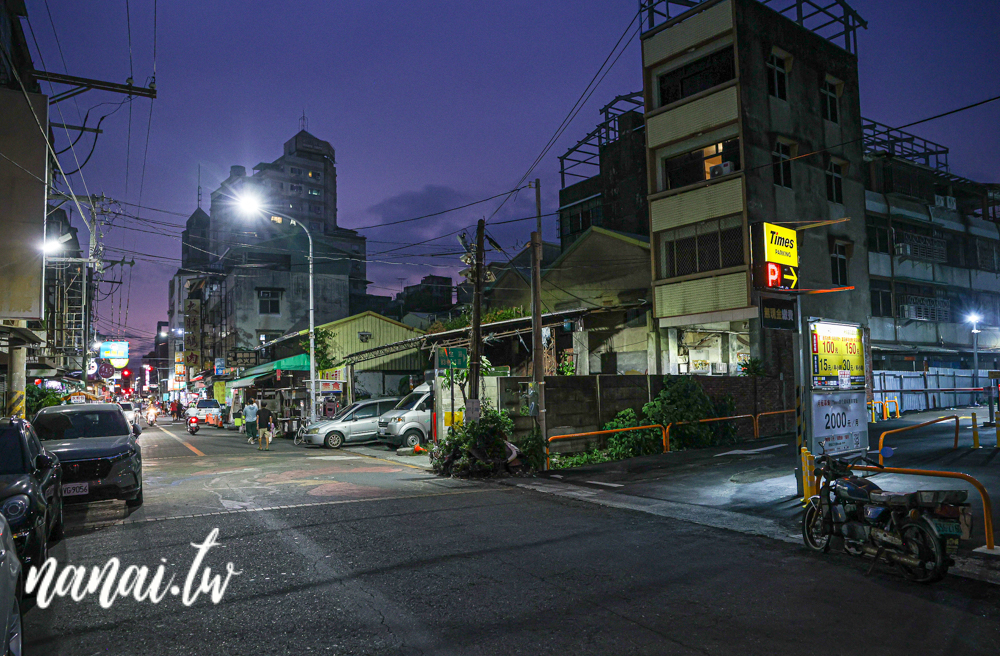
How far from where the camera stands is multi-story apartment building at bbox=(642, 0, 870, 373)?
23031mm

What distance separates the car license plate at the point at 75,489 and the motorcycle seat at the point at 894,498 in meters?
10.5

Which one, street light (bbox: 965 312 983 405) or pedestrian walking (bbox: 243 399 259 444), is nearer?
pedestrian walking (bbox: 243 399 259 444)

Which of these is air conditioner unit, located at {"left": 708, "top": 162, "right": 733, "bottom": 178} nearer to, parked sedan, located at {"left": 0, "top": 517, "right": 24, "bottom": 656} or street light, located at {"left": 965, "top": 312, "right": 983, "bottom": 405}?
street light, located at {"left": 965, "top": 312, "right": 983, "bottom": 405}

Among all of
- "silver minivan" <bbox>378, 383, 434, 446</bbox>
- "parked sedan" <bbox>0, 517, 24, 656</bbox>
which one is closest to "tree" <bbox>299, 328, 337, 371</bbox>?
"silver minivan" <bbox>378, 383, 434, 446</bbox>

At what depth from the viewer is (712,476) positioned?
42.1 feet

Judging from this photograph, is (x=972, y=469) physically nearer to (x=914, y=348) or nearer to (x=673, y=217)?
(x=673, y=217)

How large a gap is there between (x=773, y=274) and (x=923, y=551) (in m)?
5.13

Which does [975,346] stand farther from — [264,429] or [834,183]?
[264,429]

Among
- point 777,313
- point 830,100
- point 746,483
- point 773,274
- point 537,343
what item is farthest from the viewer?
point 830,100

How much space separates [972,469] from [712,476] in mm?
4656

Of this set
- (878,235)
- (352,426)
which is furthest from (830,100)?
(352,426)

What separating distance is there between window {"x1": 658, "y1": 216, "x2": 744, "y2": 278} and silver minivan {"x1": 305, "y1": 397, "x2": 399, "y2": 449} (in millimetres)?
12035

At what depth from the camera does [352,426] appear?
75.9 ft

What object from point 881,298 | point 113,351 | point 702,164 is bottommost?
point 113,351
